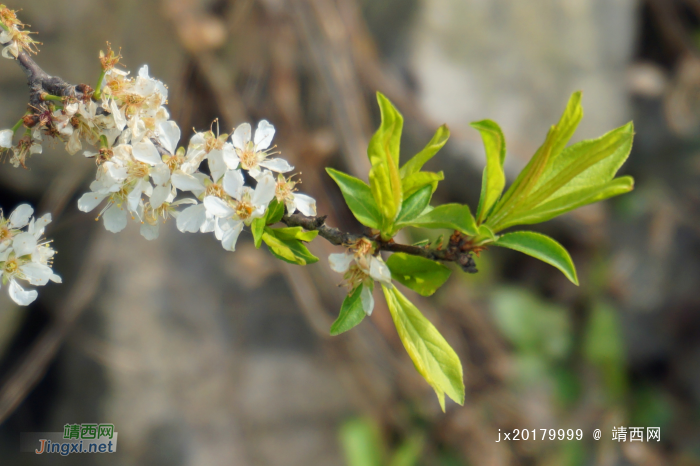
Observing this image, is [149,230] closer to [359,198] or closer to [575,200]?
[359,198]

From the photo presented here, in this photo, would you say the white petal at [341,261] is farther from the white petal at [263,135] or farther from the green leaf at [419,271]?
the white petal at [263,135]

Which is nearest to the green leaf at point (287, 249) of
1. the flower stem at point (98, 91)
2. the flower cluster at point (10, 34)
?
the flower stem at point (98, 91)

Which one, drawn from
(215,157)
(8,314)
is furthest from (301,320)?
(215,157)

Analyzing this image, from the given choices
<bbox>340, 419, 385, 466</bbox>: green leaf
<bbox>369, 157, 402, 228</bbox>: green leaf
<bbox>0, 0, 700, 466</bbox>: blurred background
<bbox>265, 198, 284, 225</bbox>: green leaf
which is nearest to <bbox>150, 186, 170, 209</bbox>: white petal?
<bbox>265, 198, 284, 225</bbox>: green leaf

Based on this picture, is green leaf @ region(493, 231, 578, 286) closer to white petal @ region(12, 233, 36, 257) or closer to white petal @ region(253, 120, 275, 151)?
white petal @ region(253, 120, 275, 151)

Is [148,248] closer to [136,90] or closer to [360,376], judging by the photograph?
[360,376]

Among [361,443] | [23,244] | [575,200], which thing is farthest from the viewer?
[361,443]

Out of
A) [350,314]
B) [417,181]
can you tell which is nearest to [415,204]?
[417,181]
